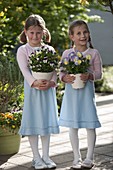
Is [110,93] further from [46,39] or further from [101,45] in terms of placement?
[46,39]

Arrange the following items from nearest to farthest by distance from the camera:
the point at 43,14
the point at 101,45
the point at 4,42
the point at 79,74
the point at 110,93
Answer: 1. the point at 79,74
2. the point at 4,42
3. the point at 43,14
4. the point at 110,93
5. the point at 101,45

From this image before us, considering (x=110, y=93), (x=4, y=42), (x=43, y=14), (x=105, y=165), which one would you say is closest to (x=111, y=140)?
(x=105, y=165)

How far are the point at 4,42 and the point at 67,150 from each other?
203 inches

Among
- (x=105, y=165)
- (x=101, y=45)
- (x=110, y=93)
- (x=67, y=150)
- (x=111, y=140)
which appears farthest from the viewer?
(x=101, y=45)

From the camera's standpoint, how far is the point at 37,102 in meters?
5.16

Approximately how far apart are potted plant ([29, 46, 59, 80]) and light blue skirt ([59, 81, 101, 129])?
273 mm

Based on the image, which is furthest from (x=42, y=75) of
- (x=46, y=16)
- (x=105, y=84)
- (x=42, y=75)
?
(x=105, y=84)

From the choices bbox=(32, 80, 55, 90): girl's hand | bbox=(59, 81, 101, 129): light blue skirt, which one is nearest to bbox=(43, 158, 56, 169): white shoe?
bbox=(59, 81, 101, 129): light blue skirt

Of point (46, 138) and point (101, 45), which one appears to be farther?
point (101, 45)

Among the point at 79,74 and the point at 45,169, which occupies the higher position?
the point at 79,74

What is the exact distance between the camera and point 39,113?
5.14m

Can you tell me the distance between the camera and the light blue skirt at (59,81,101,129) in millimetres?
5047

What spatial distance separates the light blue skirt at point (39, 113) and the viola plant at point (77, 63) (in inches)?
15.4

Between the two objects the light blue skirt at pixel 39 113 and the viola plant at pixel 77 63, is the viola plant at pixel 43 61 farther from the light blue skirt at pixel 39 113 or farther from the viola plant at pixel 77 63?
the light blue skirt at pixel 39 113
